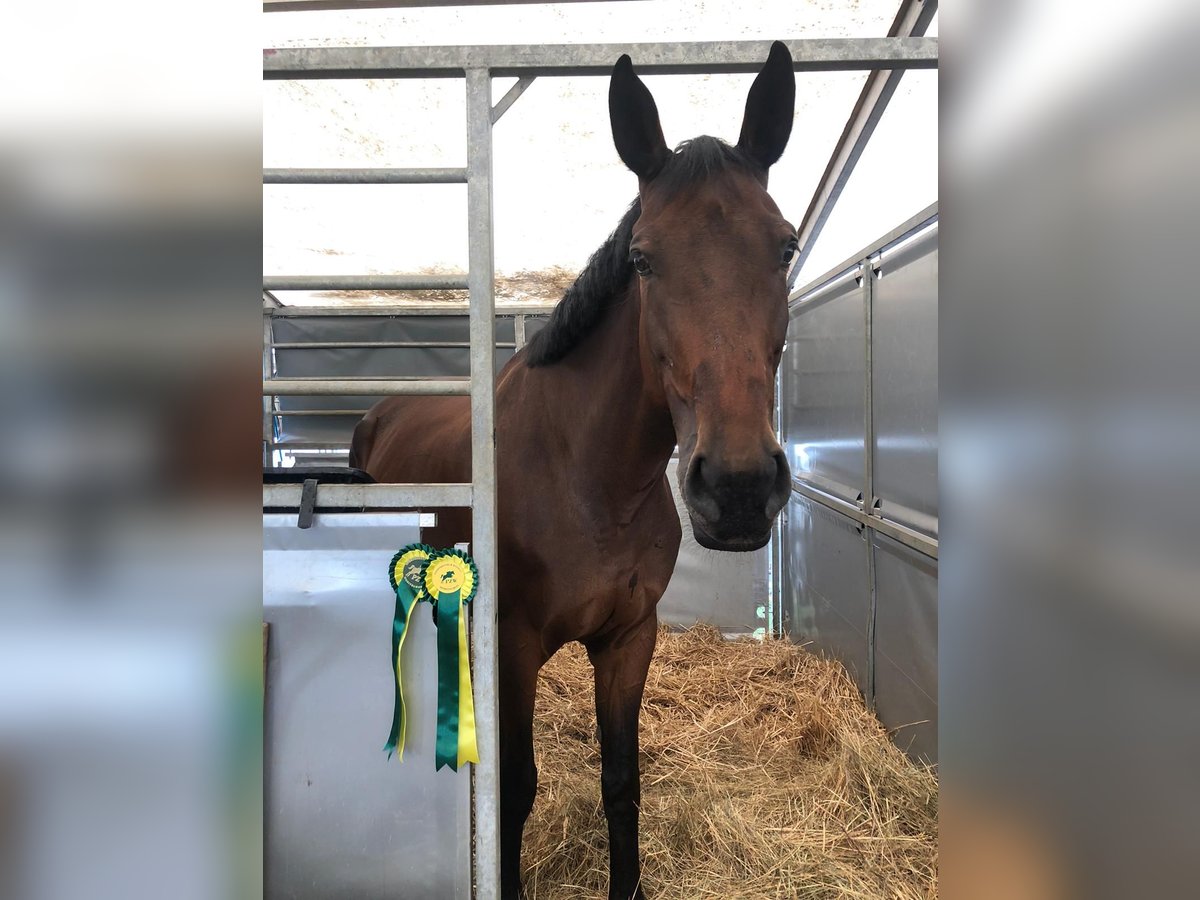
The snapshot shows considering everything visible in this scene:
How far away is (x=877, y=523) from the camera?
3072mm

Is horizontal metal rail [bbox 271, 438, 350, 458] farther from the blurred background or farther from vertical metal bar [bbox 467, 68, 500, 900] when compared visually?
the blurred background

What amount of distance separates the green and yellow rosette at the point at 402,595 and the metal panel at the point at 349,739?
1.7 inches

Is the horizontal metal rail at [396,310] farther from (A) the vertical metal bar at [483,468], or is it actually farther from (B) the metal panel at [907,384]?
(A) the vertical metal bar at [483,468]

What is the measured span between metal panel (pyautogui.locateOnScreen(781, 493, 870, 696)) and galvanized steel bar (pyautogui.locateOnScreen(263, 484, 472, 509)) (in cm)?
247

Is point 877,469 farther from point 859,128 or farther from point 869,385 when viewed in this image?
point 859,128

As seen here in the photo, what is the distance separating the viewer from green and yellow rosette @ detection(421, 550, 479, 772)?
1355 millimetres

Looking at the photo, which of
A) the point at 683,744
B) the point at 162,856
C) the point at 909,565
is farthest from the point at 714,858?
the point at 162,856

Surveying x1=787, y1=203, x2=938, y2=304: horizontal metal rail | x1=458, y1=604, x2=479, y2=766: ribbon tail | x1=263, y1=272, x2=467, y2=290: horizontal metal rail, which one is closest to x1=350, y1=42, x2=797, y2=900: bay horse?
x1=263, y1=272, x2=467, y2=290: horizontal metal rail

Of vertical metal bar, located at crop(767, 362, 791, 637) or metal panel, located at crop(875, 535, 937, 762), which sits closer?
metal panel, located at crop(875, 535, 937, 762)

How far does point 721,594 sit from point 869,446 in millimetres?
2106

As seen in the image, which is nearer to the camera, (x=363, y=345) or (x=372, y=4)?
(x=372, y=4)

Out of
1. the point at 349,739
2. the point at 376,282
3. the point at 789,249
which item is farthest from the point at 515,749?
the point at 789,249

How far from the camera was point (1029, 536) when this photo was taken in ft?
1.09

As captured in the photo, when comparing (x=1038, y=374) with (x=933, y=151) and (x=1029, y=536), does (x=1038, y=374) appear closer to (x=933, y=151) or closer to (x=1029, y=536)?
(x=1029, y=536)
